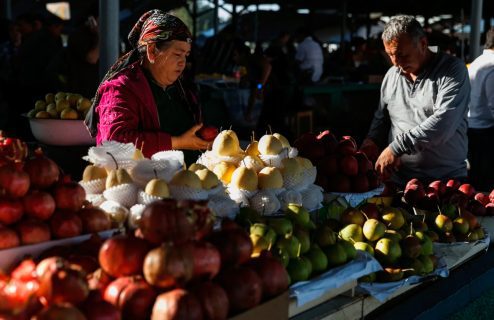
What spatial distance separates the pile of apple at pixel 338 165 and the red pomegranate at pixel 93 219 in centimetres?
146

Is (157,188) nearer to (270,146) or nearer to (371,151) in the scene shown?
(270,146)

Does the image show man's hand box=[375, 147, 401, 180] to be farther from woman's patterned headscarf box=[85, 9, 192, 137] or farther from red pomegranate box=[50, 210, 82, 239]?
red pomegranate box=[50, 210, 82, 239]

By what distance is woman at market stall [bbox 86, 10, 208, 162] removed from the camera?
329 cm

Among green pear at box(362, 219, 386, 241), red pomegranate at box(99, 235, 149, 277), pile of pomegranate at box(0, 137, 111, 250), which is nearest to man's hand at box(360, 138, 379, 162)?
green pear at box(362, 219, 386, 241)

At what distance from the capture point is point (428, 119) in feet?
13.2

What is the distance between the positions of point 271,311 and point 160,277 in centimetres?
40

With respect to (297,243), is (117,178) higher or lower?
higher

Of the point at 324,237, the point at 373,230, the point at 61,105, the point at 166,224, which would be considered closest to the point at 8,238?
the point at 166,224

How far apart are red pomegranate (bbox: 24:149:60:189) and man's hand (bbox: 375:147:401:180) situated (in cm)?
240

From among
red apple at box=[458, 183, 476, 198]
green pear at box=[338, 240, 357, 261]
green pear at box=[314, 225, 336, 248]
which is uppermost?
green pear at box=[314, 225, 336, 248]

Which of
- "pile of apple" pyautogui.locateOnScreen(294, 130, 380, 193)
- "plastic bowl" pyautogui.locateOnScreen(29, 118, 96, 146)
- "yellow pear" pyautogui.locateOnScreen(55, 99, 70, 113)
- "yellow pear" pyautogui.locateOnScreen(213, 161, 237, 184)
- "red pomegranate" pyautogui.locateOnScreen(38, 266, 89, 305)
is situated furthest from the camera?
"yellow pear" pyautogui.locateOnScreen(55, 99, 70, 113)

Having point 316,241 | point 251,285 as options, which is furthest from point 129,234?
point 316,241

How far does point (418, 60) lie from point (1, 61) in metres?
6.04

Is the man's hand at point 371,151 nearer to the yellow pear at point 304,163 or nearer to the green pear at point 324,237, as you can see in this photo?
the yellow pear at point 304,163
